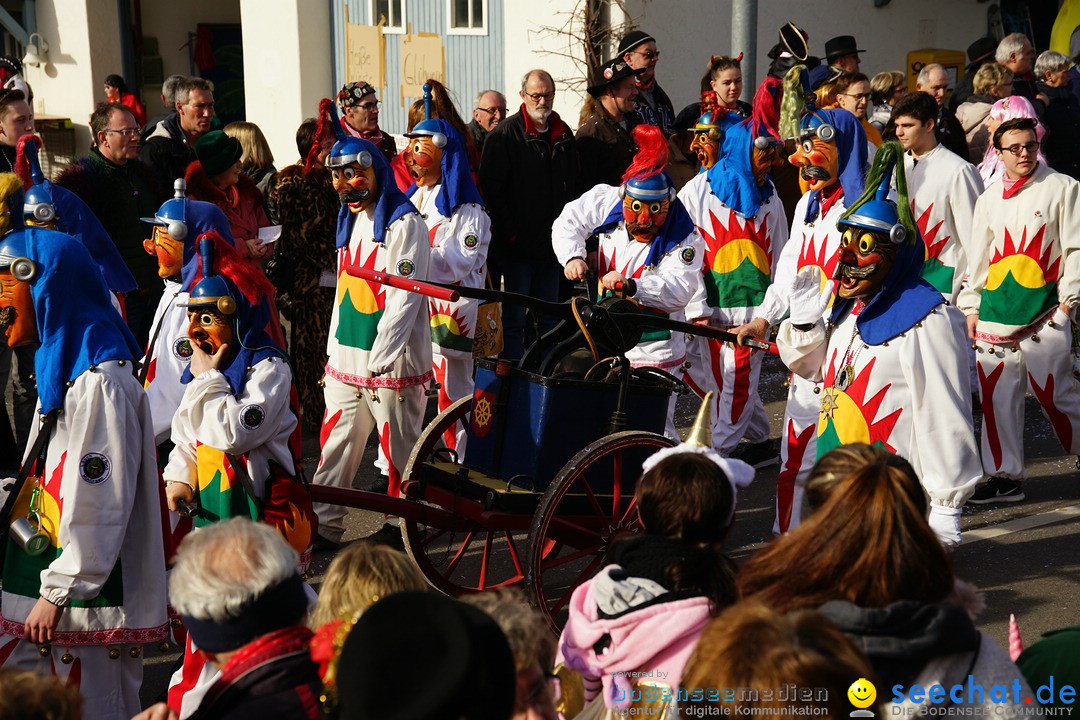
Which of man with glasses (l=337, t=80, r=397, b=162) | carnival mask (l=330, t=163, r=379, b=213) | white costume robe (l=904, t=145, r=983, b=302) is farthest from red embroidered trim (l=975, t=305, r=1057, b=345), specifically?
man with glasses (l=337, t=80, r=397, b=162)

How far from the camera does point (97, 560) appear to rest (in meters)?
3.83

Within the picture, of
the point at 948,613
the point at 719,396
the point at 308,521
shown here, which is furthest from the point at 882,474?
the point at 719,396

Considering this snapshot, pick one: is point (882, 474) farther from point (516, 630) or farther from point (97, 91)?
point (97, 91)

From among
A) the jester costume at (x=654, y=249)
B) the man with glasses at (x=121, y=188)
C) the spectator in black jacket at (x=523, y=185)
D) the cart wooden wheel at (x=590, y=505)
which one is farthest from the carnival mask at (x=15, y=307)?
the spectator in black jacket at (x=523, y=185)

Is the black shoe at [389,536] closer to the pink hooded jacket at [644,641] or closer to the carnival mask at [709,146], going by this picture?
the pink hooded jacket at [644,641]

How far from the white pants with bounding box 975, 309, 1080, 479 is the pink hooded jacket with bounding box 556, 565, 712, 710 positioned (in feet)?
15.1

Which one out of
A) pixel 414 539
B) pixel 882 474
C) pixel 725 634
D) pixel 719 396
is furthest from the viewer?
pixel 719 396

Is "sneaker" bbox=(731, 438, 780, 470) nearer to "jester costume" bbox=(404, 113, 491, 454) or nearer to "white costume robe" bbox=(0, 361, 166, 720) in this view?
"jester costume" bbox=(404, 113, 491, 454)

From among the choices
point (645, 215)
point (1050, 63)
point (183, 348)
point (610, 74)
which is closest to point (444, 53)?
point (610, 74)

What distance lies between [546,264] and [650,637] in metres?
6.17

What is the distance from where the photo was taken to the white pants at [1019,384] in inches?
278

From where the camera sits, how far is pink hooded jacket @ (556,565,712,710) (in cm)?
297

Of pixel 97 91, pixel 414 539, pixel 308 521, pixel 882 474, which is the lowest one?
pixel 414 539

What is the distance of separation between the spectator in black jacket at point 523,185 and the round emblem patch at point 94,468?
16.3 ft
